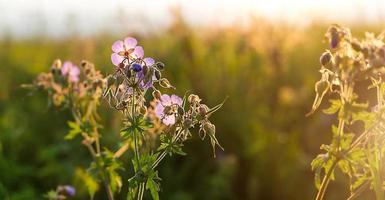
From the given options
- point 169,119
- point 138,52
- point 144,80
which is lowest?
point 169,119

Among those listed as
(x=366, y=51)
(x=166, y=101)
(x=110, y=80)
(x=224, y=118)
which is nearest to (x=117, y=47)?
(x=110, y=80)

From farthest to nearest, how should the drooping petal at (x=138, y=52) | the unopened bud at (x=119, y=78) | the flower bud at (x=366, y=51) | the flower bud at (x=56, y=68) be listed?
the flower bud at (x=56, y=68) < the drooping petal at (x=138, y=52) < the unopened bud at (x=119, y=78) < the flower bud at (x=366, y=51)

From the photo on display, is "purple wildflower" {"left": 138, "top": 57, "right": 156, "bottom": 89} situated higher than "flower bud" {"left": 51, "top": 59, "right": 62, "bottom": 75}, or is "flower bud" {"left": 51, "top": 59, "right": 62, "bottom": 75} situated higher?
"flower bud" {"left": 51, "top": 59, "right": 62, "bottom": 75}

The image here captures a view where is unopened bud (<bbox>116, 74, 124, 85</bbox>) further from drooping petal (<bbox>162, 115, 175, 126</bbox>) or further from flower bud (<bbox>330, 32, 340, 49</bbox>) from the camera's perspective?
flower bud (<bbox>330, 32, 340, 49</bbox>)

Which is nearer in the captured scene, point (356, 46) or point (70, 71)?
point (356, 46)

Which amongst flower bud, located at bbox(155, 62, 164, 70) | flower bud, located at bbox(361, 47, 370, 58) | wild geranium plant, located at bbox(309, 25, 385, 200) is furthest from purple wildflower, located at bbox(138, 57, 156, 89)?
flower bud, located at bbox(361, 47, 370, 58)

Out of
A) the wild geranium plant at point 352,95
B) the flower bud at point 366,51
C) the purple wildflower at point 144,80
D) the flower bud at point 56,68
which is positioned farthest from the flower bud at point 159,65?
the flower bud at point 56,68

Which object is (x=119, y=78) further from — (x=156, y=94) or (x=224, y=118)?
(x=224, y=118)

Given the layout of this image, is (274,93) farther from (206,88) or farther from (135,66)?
(135,66)

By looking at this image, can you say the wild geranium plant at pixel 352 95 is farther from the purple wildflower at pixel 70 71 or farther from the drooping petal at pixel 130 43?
the purple wildflower at pixel 70 71
